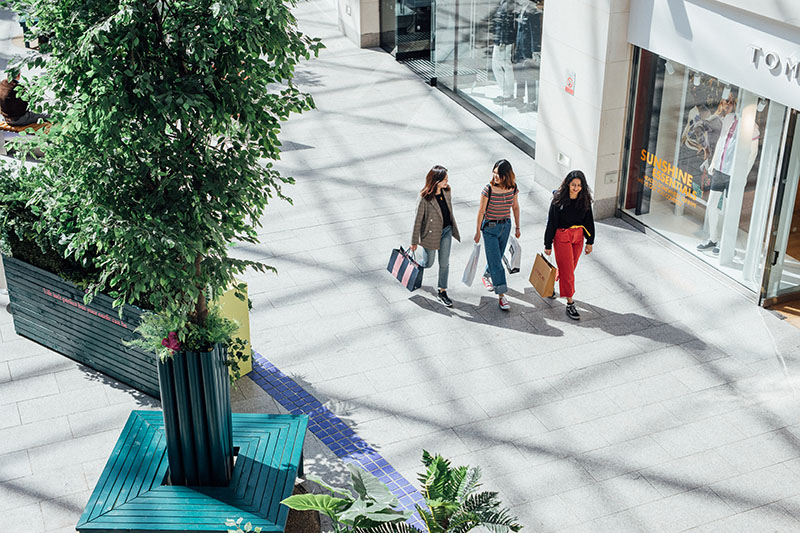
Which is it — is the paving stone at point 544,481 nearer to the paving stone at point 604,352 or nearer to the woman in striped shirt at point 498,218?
the paving stone at point 604,352

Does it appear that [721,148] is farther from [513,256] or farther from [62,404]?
[62,404]

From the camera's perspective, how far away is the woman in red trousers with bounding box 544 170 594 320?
10375 mm

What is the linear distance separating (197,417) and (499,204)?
4.61 meters

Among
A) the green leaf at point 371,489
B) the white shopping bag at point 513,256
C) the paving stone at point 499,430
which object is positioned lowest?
the paving stone at point 499,430

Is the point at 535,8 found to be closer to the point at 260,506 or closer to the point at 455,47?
the point at 455,47

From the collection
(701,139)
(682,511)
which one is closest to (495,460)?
(682,511)

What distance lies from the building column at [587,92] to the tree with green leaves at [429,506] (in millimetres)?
6922

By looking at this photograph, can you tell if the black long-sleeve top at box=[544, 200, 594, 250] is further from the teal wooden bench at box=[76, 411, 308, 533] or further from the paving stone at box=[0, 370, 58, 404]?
the paving stone at box=[0, 370, 58, 404]

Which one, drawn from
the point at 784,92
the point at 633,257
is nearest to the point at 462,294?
the point at 633,257

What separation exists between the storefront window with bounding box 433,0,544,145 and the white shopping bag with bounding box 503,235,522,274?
4.54 meters

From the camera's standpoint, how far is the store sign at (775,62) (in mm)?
9750

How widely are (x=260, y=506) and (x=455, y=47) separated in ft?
40.0

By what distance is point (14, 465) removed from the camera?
864 cm

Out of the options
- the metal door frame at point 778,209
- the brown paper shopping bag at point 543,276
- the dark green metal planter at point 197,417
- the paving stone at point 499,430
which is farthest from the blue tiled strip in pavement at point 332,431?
the metal door frame at point 778,209
